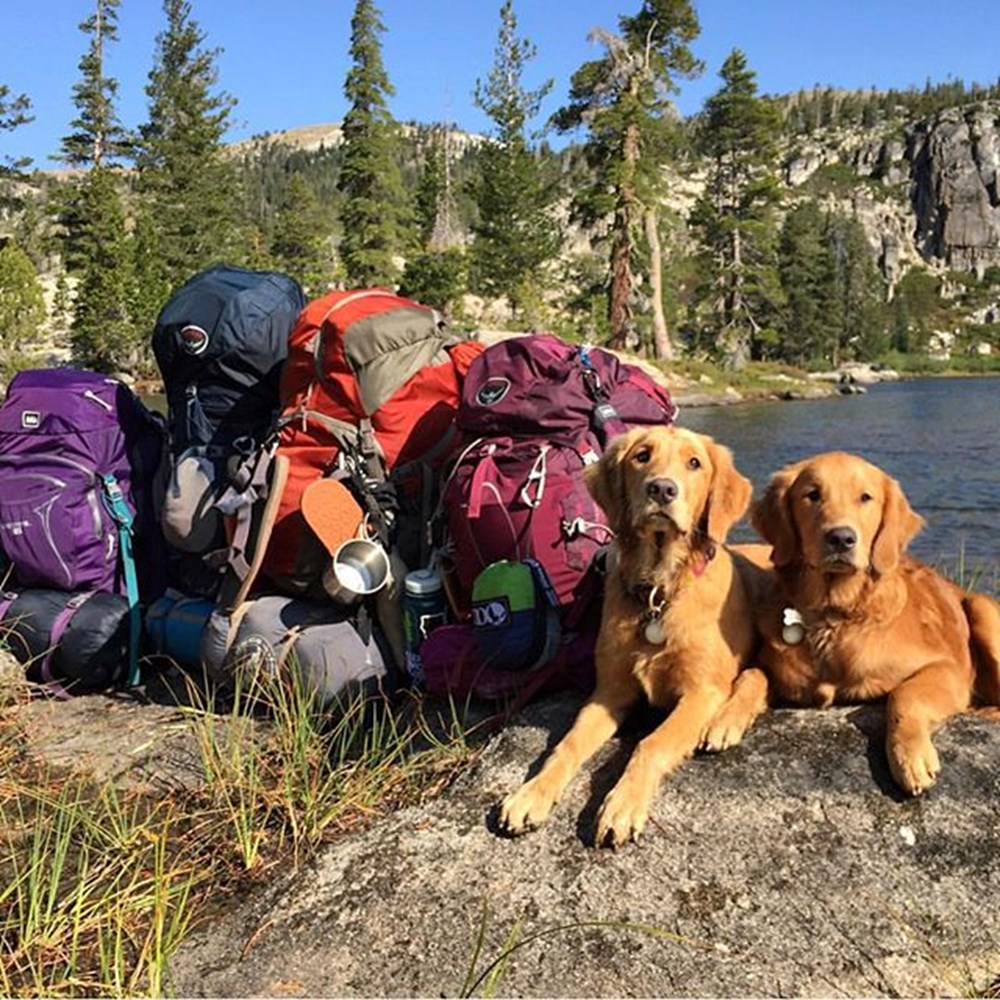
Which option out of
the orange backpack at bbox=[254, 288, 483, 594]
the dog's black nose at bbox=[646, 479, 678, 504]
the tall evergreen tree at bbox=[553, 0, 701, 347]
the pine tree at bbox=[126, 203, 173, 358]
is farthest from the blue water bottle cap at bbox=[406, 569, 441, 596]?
the pine tree at bbox=[126, 203, 173, 358]

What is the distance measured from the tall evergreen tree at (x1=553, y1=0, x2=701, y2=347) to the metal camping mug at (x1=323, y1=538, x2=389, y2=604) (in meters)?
41.8

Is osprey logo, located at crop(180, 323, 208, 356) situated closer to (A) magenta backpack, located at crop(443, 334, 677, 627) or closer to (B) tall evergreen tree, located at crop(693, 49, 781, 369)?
(A) magenta backpack, located at crop(443, 334, 677, 627)

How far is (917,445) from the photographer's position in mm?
24266

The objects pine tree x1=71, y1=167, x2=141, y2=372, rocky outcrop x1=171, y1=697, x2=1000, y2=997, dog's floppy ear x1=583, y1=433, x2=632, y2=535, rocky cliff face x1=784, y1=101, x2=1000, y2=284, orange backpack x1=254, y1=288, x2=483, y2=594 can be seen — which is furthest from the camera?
rocky cliff face x1=784, y1=101, x2=1000, y2=284

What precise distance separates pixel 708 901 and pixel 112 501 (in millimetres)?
4310

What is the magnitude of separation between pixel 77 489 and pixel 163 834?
3097 millimetres

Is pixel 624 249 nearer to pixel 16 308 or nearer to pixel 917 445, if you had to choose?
pixel 917 445

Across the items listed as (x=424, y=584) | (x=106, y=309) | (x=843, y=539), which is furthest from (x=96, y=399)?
(x=106, y=309)

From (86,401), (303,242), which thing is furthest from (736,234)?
(86,401)

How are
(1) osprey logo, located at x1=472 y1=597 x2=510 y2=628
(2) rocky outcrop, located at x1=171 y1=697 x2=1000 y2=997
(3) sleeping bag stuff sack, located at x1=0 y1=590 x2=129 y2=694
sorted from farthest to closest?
1. (3) sleeping bag stuff sack, located at x1=0 y1=590 x2=129 y2=694
2. (1) osprey logo, located at x1=472 y1=597 x2=510 y2=628
3. (2) rocky outcrop, located at x1=171 y1=697 x2=1000 y2=997

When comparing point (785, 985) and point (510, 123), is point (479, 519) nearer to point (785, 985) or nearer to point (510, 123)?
point (785, 985)

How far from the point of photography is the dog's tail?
3734mm

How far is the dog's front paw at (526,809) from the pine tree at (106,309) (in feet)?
171

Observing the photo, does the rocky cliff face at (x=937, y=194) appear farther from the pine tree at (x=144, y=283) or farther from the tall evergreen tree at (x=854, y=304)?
the pine tree at (x=144, y=283)
